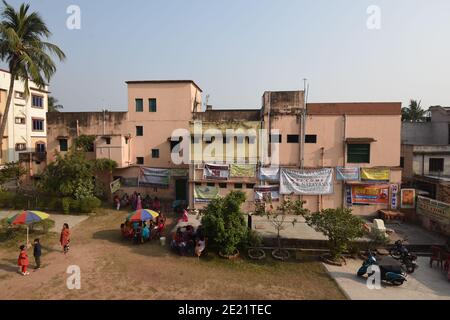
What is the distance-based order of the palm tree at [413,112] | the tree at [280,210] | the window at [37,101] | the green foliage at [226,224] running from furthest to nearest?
the palm tree at [413,112] < the window at [37,101] < the tree at [280,210] < the green foliage at [226,224]

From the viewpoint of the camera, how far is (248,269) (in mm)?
10883

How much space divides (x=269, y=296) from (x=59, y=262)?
8112 mm

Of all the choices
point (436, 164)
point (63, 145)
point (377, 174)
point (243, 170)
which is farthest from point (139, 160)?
point (436, 164)

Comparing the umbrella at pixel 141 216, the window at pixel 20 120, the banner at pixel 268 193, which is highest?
the window at pixel 20 120

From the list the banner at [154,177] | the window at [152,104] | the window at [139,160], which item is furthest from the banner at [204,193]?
the window at [152,104]

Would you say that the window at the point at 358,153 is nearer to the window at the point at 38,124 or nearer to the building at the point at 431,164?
the building at the point at 431,164

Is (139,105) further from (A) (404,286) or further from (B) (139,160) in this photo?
(A) (404,286)

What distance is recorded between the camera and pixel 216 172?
18.0 metres

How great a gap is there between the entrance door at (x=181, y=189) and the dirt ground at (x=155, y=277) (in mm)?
7932

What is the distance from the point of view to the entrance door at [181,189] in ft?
68.1

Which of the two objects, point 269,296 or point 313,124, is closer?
point 269,296

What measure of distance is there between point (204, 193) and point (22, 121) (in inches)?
990
